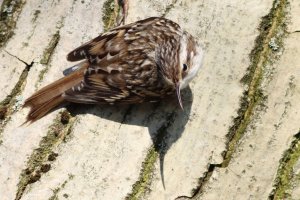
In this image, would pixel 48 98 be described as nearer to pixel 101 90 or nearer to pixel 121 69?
pixel 101 90

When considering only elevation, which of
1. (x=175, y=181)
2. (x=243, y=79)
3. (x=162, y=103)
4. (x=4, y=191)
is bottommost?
(x=4, y=191)

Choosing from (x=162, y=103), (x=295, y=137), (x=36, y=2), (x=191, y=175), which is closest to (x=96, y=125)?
(x=162, y=103)

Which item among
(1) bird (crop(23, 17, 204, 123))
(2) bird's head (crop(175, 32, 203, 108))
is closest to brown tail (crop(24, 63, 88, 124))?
(1) bird (crop(23, 17, 204, 123))

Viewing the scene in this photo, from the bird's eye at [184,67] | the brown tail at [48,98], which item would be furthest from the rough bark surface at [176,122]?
the bird's eye at [184,67]

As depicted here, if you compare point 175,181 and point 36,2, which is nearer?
point 175,181

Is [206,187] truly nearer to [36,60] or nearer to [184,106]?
[184,106]

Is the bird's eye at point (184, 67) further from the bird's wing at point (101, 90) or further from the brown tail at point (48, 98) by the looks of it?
the brown tail at point (48, 98)

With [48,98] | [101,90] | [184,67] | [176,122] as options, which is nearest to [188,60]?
[184,67]
